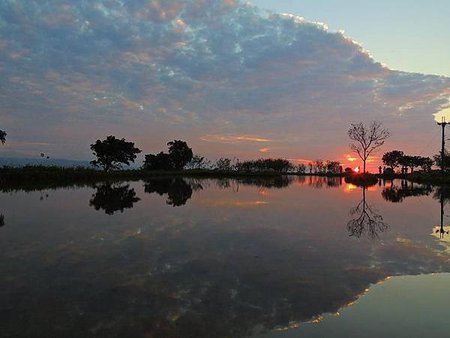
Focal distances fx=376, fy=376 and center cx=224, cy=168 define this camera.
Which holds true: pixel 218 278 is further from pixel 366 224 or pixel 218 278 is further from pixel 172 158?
pixel 172 158

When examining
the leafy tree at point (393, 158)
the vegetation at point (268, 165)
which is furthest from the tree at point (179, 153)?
the leafy tree at point (393, 158)

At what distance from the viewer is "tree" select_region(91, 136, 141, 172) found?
45750 mm

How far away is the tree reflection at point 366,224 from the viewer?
9.93 meters

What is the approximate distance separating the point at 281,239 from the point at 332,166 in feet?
213

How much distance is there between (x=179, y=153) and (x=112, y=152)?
14944 millimetres

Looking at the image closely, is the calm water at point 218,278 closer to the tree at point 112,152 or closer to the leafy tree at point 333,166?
the tree at point 112,152

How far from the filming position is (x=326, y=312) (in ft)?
14.7

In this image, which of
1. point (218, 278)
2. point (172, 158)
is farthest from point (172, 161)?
point (218, 278)

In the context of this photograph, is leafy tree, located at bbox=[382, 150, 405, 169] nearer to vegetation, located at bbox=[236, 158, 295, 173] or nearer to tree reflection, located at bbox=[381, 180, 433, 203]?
vegetation, located at bbox=[236, 158, 295, 173]

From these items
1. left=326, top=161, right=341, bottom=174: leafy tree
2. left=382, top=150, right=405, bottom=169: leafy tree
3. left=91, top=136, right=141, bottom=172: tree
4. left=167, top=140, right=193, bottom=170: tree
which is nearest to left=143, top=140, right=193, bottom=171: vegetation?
left=167, top=140, right=193, bottom=170: tree

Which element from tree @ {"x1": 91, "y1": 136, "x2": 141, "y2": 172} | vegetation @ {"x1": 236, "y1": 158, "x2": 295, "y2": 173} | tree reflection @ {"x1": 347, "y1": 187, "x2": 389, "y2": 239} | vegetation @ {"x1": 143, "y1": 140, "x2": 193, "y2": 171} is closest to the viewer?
tree reflection @ {"x1": 347, "y1": 187, "x2": 389, "y2": 239}

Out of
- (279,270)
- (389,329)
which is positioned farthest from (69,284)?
(389,329)

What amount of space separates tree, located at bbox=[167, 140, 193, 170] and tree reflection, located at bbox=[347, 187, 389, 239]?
4602 cm

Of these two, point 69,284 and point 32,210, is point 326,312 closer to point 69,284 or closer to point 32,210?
point 69,284
